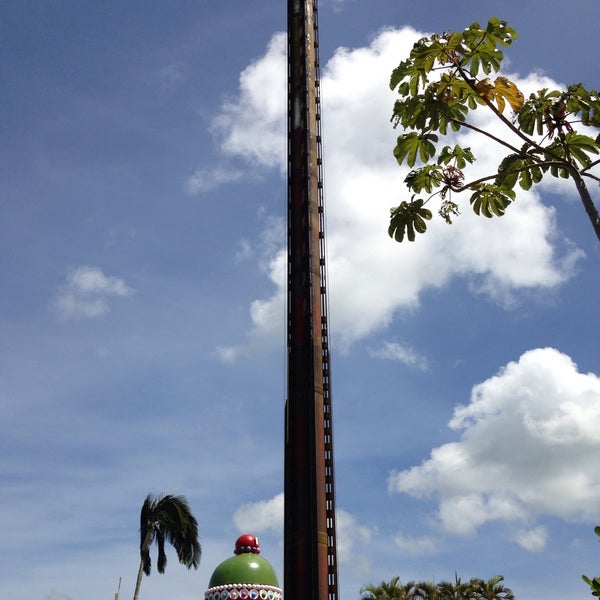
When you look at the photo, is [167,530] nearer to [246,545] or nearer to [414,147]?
[246,545]

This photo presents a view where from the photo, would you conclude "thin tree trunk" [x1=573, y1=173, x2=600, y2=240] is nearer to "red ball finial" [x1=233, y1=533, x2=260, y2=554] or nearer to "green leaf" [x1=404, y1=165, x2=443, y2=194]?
"green leaf" [x1=404, y1=165, x2=443, y2=194]

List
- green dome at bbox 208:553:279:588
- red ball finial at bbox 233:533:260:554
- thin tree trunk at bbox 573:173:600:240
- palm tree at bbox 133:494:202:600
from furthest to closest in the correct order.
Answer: palm tree at bbox 133:494:202:600, red ball finial at bbox 233:533:260:554, green dome at bbox 208:553:279:588, thin tree trunk at bbox 573:173:600:240

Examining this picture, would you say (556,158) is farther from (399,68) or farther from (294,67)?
(294,67)

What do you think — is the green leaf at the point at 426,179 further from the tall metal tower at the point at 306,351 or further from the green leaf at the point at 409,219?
the tall metal tower at the point at 306,351

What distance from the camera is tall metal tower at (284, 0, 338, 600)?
27312 millimetres

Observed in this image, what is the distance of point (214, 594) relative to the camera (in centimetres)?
2697

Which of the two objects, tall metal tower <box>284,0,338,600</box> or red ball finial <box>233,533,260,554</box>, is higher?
tall metal tower <box>284,0,338,600</box>

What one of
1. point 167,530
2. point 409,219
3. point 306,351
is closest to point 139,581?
point 167,530

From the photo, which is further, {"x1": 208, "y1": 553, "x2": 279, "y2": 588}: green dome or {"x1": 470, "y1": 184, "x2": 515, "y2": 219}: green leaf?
{"x1": 208, "y1": 553, "x2": 279, "y2": 588}: green dome

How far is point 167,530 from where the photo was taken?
38.2 meters

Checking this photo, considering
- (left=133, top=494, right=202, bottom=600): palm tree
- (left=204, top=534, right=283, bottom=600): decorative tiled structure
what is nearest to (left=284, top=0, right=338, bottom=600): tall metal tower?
(left=204, top=534, right=283, bottom=600): decorative tiled structure

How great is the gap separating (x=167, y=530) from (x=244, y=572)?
12.2m

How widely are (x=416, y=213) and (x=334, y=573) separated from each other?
20.3 meters

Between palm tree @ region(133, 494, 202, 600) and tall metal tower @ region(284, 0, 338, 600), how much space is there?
11964mm
